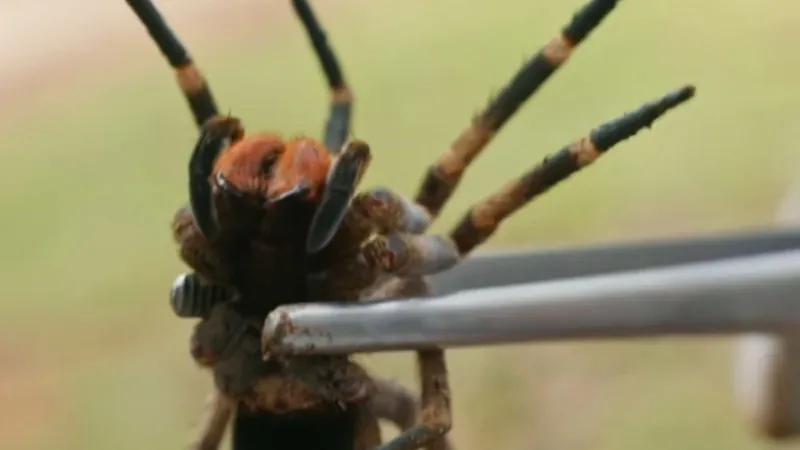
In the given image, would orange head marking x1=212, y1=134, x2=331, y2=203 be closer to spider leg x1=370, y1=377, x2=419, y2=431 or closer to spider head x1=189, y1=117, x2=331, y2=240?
spider head x1=189, y1=117, x2=331, y2=240

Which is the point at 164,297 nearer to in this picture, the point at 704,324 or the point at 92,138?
the point at 92,138

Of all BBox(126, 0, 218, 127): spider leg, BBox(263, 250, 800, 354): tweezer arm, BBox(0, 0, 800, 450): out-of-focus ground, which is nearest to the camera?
BBox(263, 250, 800, 354): tweezer arm

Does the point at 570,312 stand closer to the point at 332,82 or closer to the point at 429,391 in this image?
the point at 429,391

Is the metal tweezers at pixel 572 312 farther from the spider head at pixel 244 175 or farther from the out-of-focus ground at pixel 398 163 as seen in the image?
the out-of-focus ground at pixel 398 163

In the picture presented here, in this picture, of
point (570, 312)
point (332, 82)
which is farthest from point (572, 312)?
point (332, 82)

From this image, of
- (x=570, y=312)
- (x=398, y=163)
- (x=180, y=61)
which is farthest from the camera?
(x=398, y=163)

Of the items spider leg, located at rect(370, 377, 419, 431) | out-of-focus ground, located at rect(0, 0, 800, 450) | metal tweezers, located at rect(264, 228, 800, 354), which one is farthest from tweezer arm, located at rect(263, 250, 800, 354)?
out-of-focus ground, located at rect(0, 0, 800, 450)

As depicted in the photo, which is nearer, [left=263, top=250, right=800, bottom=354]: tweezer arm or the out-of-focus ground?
[left=263, top=250, right=800, bottom=354]: tweezer arm

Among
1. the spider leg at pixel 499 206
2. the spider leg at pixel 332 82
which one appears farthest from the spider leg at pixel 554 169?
the spider leg at pixel 332 82

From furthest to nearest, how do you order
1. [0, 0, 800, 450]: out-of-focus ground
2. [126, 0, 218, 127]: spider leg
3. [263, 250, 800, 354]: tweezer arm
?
[0, 0, 800, 450]: out-of-focus ground < [126, 0, 218, 127]: spider leg < [263, 250, 800, 354]: tweezer arm
